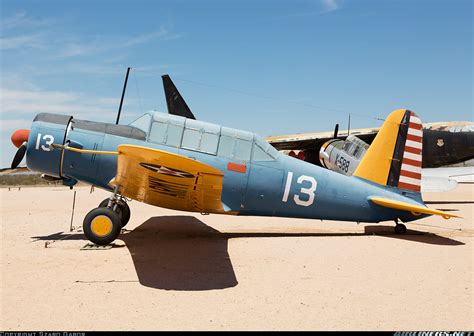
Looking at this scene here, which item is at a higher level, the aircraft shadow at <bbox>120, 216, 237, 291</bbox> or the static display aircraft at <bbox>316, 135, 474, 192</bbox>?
the static display aircraft at <bbox>316, 135, 474, 192</bbox>

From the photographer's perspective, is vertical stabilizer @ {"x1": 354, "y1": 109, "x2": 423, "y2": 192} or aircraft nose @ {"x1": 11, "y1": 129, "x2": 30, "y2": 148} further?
vertical stabilizer @ {"x1": 354, "y1": 109, "x2": 423, "y2": 192}

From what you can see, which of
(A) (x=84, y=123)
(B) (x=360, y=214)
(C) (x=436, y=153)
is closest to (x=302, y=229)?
(B) (x=360, y=214)

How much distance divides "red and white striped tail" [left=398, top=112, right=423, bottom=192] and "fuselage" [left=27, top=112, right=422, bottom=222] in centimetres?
100

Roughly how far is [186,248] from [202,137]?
2201mm

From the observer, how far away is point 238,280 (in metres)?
5.78

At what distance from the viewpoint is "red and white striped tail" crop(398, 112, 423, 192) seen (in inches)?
358

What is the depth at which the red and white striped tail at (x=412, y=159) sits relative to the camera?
9.09 metres

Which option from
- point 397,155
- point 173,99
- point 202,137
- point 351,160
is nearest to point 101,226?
point 202,137

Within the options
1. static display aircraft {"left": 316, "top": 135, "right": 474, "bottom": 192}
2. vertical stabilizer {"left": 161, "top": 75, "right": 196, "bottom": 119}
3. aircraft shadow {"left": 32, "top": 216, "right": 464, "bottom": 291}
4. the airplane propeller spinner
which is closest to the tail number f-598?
aircraft shadow {"left": 32, "top": 216, "right": 464, "bottom": 291}

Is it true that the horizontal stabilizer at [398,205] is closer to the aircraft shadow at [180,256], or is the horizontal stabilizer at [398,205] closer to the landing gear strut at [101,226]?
the aircraft shadow at [180,256]

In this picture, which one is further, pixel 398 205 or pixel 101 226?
pixel 398 205

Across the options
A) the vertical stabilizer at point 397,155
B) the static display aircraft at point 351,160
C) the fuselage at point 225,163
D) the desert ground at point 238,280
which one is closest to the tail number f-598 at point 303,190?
the fuselage at point 225,163

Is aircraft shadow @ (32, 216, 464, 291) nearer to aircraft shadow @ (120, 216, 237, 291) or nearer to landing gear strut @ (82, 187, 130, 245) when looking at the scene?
aircraft shadow @ (120, 216, 237, 291)

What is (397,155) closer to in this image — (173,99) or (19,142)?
(19,142)
